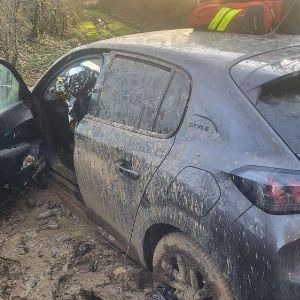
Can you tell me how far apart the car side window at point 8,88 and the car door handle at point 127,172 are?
1.67 meters

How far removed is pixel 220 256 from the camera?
249 centimetres

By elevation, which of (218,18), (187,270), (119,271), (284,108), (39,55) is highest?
(218,18)

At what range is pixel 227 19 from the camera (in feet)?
11.6

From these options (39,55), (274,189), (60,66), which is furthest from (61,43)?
(274,189)

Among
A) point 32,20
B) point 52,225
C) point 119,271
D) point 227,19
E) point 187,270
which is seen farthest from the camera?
point 32,20

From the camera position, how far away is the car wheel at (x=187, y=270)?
2592 mm

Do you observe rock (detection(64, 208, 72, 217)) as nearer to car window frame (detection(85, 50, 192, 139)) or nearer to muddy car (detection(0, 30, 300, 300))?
muddy car (detection(0, 30, 300, 300))

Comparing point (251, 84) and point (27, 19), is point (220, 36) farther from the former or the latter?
point (27, 19)

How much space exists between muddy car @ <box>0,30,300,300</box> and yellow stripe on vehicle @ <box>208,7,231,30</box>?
0.51 feet

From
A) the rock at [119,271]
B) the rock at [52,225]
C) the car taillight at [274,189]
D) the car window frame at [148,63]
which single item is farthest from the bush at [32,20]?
the car taillight at [274,189]

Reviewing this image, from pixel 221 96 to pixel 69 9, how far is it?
12.2 m

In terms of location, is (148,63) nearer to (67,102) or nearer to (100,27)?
(67,102)

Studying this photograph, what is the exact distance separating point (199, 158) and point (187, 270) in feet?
2.24

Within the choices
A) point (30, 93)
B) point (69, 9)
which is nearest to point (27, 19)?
point (69, 9)
